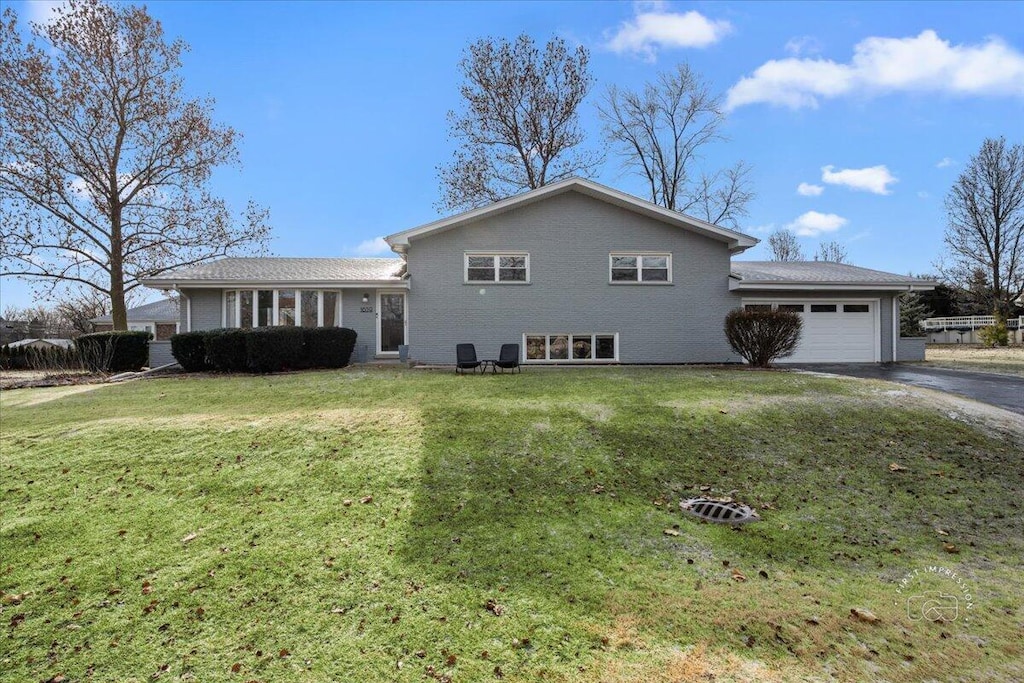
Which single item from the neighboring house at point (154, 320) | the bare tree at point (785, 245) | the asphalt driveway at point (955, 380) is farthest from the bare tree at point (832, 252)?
the neighboring house at point (154, 320)

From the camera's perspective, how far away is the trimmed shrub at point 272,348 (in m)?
13.7

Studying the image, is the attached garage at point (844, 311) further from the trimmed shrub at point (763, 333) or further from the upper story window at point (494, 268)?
the upper story window at point (494, 268)

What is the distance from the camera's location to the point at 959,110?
12.6 meters

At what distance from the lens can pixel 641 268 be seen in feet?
54.0

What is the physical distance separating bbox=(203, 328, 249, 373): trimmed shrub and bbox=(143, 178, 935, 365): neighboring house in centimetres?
237

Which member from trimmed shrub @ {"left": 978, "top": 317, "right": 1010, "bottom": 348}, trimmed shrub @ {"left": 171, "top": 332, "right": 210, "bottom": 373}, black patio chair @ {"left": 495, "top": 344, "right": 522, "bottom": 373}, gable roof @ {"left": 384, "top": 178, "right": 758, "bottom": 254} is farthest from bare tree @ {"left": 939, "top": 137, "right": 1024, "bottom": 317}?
trimmed shrub @ {"left": 171, "top": 332, "right": 210, "bottom": 373}

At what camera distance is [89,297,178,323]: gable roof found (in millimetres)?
36969

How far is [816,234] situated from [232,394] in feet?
173

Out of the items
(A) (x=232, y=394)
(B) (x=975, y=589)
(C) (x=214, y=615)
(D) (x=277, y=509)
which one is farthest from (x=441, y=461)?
(A) (x=232, y=394)

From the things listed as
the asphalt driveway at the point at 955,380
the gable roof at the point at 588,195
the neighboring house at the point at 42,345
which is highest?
the gable roof at the point at 588,195

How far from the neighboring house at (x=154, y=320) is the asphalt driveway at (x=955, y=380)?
40.2m

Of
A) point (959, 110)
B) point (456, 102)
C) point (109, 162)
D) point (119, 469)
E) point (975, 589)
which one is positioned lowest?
point (975, 589)

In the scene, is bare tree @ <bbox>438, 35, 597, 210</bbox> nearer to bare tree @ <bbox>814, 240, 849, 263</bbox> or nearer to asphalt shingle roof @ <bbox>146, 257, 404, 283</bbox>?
asphalt shingle roof @ <bbox>146, 257, 404, 283</bbox>

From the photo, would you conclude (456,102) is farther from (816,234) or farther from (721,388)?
(816,234)
